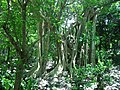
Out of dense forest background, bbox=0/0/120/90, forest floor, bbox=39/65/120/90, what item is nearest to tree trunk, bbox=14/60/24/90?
dense forest background, bbox=0/0/120/90

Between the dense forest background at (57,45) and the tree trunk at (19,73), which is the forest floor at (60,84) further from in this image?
the tree trunk at (19,73)

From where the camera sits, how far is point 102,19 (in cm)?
1399

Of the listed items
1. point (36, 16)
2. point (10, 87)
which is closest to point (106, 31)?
point (36, 16)

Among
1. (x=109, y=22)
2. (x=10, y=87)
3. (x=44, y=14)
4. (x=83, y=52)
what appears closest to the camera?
(x=10, y=87)

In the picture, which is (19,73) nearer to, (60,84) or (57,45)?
(60,84)

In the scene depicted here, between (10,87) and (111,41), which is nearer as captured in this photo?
(10,87)

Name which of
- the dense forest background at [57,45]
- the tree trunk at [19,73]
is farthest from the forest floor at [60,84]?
the tree trunk at [19,73]

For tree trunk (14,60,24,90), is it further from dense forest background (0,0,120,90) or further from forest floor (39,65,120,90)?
forest floor (39,65,120,90)

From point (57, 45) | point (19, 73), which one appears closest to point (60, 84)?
point (57, 45)

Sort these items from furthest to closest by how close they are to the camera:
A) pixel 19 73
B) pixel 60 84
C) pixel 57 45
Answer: pixel 57 45 → pixel 60 84 → pixel 19 73

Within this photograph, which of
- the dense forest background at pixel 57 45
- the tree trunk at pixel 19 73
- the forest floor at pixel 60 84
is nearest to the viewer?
the tree trunk at pixel 19 73

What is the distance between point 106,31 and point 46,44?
560 cm

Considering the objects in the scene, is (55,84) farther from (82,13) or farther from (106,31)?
(106,31)

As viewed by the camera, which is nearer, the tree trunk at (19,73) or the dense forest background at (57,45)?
the tree trunk at (19,73)
